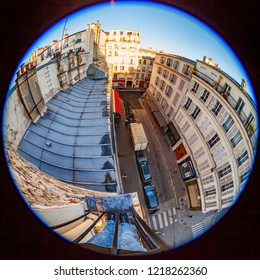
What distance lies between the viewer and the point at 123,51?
4.41ft

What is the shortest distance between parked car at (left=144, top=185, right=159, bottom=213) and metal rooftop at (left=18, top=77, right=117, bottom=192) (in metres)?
0.26

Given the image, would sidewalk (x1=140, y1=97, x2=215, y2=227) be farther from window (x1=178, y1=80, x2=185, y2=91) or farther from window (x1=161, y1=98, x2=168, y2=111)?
window (x1=178, y1=80, x2=185, y2=91)

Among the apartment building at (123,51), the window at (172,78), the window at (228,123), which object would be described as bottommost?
the window at (228,123)

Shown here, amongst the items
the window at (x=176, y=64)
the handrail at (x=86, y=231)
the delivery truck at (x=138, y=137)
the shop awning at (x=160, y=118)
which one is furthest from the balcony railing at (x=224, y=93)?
the handrail at (x=86, y=231)

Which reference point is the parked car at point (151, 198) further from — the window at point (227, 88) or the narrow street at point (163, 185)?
the window at point (227, 88)

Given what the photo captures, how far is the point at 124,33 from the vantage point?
1296 millimetres

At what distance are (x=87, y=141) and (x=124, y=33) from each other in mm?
712

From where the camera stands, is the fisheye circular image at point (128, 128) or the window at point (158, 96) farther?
the window at point (158, 96)

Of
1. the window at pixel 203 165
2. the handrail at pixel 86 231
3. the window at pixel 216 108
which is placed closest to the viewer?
the window at pixel 216 108

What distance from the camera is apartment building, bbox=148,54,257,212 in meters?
1.27

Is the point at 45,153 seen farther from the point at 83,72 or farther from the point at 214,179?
the point at 214,179

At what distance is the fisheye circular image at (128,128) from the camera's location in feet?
4.24

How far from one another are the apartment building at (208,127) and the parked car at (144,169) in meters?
0.22

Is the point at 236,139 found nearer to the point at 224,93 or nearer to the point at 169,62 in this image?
the point at 224,93
